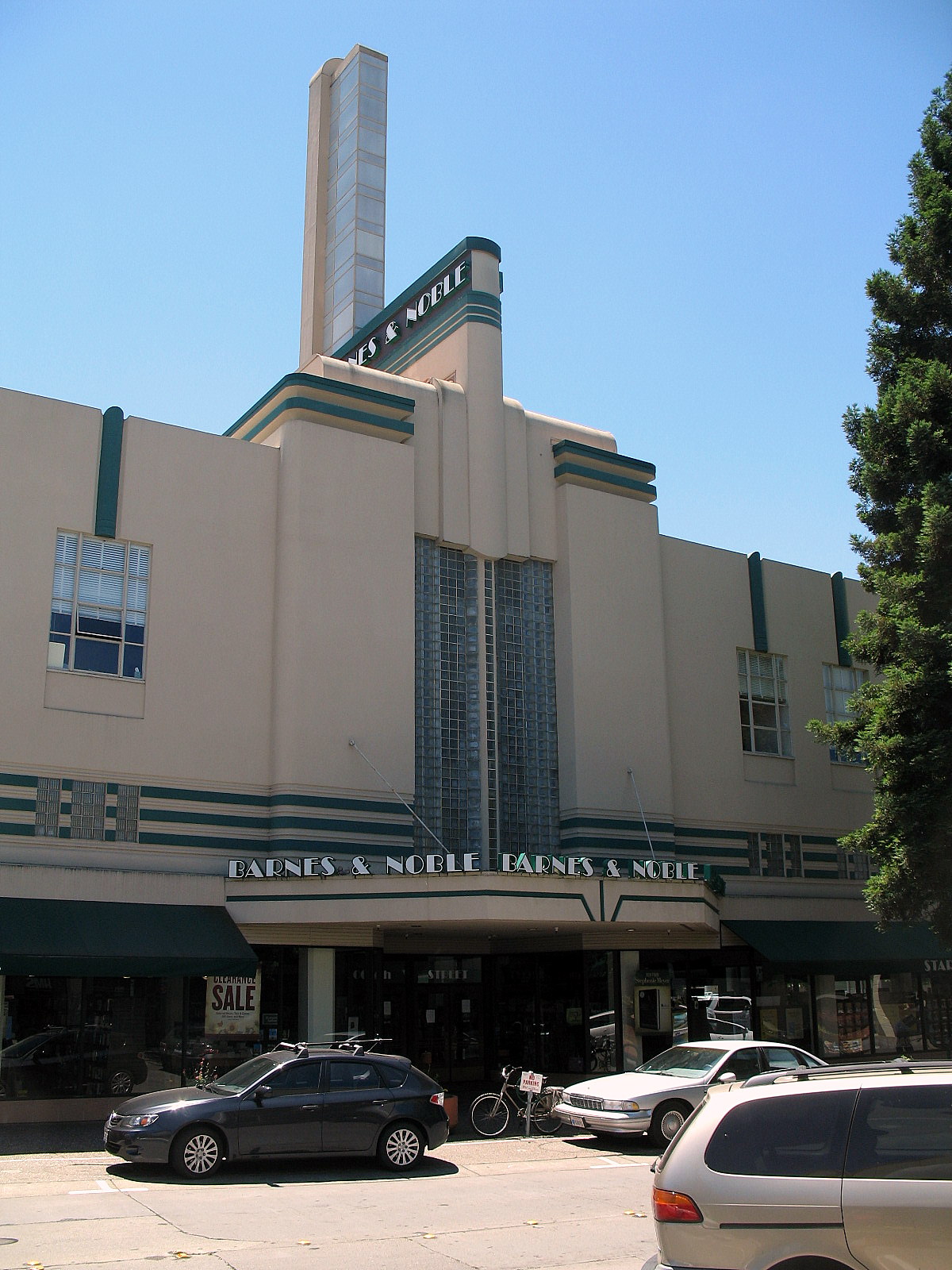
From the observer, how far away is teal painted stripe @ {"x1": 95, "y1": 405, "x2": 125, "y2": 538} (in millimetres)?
23969

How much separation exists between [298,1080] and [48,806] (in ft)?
31.4

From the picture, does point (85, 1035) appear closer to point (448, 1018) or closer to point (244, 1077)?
point (244, 1077)

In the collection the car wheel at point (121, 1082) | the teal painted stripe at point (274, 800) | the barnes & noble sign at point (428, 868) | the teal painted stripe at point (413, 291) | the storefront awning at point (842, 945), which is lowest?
the car wheel at point (121, 1082)

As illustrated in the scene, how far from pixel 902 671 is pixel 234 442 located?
1413 centimetres

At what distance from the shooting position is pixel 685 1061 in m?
17.8

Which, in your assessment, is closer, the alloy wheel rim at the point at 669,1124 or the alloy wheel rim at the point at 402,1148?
the alloy wheel rim at the point at 402,1148

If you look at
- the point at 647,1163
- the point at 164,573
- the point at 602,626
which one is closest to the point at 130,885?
the point at 164,573

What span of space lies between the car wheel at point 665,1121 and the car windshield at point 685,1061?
0.57 meters

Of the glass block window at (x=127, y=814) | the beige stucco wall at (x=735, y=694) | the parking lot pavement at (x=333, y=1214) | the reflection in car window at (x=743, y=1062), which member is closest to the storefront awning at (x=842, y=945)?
the beige stucco wall at (x=735, y=694)

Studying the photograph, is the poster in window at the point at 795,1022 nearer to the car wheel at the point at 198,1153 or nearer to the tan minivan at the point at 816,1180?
the car wheel at the point at 198,1153

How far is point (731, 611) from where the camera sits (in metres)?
32.0

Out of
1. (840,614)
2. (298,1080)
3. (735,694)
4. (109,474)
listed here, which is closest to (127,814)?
(109,474)

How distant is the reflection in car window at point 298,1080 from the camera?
14672 mm

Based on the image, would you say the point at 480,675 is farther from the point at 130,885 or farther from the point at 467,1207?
the point at 467,1207
